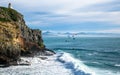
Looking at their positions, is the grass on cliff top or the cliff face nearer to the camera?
the cliff face

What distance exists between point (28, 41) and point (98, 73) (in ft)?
101

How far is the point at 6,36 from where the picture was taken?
188 feet

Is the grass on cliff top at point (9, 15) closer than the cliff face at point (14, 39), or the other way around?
the cliff face at point (14, 39)

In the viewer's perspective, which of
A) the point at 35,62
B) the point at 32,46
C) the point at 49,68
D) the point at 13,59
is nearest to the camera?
the point at 49,68

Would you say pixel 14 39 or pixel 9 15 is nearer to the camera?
pixel 14 39

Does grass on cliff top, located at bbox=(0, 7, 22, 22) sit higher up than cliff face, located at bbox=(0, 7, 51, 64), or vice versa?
grass on cliff top, located at bbox=(0, 7, 22, 22)

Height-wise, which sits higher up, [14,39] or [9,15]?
[9,15]

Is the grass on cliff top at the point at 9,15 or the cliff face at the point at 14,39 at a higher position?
the grass on cliff top at the point at 9,15

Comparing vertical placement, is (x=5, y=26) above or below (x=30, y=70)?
above

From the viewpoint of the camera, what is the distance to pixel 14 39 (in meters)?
58.9

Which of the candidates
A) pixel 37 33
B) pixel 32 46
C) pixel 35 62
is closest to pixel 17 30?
pixel 35 62

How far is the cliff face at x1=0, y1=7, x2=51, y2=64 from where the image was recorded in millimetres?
55750

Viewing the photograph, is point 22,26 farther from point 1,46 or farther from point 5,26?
point 1,46

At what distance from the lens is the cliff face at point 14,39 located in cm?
A: 5575
